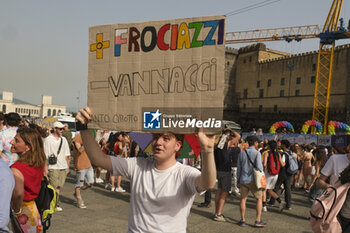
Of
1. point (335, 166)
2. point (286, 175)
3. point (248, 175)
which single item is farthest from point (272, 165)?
point (335, 166)

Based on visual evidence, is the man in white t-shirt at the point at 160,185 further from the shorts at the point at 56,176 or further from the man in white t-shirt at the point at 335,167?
the shorts at the point at 56,176

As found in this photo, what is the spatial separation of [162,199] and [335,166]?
113 inches

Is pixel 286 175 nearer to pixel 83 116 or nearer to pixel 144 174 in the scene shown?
pixel 144 174

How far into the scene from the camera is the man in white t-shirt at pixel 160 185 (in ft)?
8.42

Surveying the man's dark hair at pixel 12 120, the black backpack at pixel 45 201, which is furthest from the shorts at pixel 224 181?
the man's dark hair at pixel 12 120

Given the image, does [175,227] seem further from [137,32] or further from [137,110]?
[137,32]

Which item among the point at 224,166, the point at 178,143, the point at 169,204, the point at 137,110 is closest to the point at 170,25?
the point at 137,110

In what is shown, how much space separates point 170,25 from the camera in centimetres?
264

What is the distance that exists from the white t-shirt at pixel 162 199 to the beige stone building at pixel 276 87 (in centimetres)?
4888

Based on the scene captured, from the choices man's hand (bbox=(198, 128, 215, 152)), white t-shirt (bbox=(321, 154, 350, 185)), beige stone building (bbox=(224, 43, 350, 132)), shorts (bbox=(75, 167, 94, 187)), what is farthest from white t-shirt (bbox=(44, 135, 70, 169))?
beige stone building (bbox=(224, 43, 350, 132))

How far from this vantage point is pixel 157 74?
8.83 feet

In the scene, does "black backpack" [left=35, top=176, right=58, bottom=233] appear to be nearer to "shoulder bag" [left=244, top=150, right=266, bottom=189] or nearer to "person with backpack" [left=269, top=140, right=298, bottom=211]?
"shoulder bag" [left=244, top=150, right=266, bottom=189]

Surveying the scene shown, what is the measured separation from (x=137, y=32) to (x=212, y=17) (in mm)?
607

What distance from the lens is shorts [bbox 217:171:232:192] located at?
7669mm
